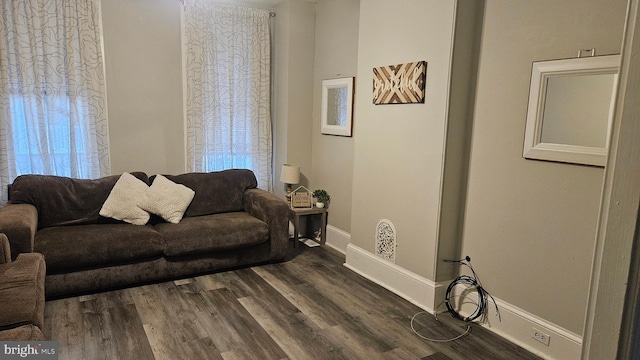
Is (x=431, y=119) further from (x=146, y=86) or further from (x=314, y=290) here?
(x=146, y=86)

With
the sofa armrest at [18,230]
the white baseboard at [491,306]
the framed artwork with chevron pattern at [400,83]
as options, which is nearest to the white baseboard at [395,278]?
the white baseboard at [491,306]

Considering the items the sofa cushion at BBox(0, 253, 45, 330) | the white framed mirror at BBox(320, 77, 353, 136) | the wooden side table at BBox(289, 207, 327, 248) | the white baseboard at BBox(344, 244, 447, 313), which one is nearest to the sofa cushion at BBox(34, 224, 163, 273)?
the sofa cushion at BBox(0, 253, 45, 330)

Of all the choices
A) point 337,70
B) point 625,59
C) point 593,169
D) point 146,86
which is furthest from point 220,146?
point 625,59

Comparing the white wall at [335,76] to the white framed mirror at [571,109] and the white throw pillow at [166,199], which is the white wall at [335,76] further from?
the white framed mirror at [571,109]

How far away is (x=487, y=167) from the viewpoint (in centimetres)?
299

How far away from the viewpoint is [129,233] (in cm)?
350

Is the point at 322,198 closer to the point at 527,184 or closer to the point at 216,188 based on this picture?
the point at 216,188

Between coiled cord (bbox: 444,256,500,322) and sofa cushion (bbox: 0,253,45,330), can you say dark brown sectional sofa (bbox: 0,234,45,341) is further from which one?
coiled cord (bbox: 444,256,500,322)

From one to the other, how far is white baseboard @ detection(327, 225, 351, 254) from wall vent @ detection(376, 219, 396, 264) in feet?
2.25

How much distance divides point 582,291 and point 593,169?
0.72 meters

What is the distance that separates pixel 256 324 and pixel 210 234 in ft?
3.54

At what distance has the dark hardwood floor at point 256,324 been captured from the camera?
2.65 meters

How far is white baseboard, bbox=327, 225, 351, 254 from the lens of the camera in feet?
14.8

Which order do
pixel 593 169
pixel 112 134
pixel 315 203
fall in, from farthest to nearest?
pixel 315 203 → pixel 112 134 → pixel 593 169
